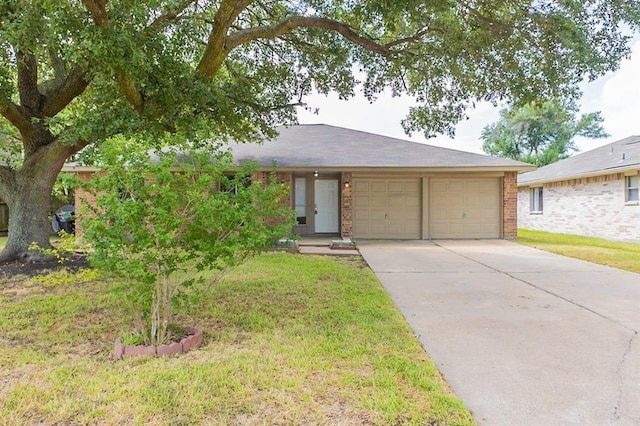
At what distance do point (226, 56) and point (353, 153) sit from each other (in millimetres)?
6072

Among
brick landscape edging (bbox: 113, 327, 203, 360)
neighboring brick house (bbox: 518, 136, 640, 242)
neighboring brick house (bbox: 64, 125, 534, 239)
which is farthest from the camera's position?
neighboring brick house (bbox: 518, 136, 640, 242)

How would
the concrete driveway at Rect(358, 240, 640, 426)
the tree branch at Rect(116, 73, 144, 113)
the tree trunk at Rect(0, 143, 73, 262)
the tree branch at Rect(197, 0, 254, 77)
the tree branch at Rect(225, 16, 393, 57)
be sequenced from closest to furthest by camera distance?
1. the concrete driveway at Rect(358, 240, 640, 426)
2. the tree branch at Rect(116, 73, 144, 113)
3. the tree branch at Rect(197, 0, 254, 77)
4. the tree trunk at Rect(0, 143, 73, 262)
5. the tree branch at Rect(225, 16, 393, 57)

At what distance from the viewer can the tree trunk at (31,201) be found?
24.0ft

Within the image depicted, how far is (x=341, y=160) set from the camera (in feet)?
40.0

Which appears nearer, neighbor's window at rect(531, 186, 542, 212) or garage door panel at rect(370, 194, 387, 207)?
garage door panel at rect(370, 194, 387, 207)

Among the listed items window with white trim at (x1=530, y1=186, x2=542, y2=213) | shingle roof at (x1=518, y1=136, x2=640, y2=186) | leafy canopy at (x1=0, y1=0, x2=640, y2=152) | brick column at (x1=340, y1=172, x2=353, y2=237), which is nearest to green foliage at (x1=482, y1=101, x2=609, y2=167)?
window with white trim at (x1=530, y1=186, x2=542, y2=213)

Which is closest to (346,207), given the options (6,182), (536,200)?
(6,182)

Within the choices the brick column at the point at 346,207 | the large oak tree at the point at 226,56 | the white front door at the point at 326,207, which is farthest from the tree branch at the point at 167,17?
the white front door at the point at 326,207

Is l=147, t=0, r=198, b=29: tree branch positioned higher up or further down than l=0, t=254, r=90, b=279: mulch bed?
higher up

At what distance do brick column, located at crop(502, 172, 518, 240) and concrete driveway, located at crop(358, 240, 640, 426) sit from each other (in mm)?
5108

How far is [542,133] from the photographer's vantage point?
36.8 metres

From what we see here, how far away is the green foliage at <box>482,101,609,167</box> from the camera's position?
35406mm

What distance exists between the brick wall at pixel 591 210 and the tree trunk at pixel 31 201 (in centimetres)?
1590

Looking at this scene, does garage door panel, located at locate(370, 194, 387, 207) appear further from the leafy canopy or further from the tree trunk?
the tree trunk
